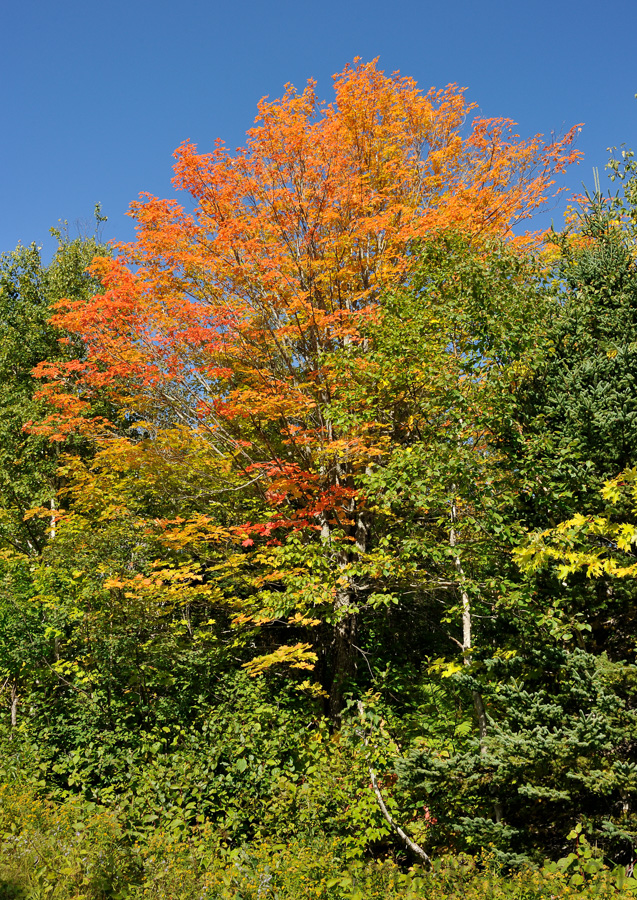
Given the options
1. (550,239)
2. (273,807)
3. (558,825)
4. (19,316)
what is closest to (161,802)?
(273,807)

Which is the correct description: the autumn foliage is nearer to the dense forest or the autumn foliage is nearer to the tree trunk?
the dense forest

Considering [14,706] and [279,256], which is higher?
[279,256]

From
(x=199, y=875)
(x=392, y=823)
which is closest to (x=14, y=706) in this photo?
(x=199, y=875)

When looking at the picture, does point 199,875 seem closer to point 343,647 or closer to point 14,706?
point 343,647

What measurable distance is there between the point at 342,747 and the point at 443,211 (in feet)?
28.3

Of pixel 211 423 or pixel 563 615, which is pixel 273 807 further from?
pixel 211 423

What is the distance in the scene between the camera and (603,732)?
529 centimetres

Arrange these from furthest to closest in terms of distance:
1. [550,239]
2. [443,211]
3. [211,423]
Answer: [211,423]
[443,211]
[550,239]

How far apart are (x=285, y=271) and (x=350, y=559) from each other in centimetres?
533

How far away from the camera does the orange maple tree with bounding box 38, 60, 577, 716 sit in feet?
30.6

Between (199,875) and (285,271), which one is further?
(285,271)

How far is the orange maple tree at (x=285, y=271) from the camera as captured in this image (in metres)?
9.32

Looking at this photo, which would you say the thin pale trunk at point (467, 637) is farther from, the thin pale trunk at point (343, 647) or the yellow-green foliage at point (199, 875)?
the thin pale trunk at point (343, 647)

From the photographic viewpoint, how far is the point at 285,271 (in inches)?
379
